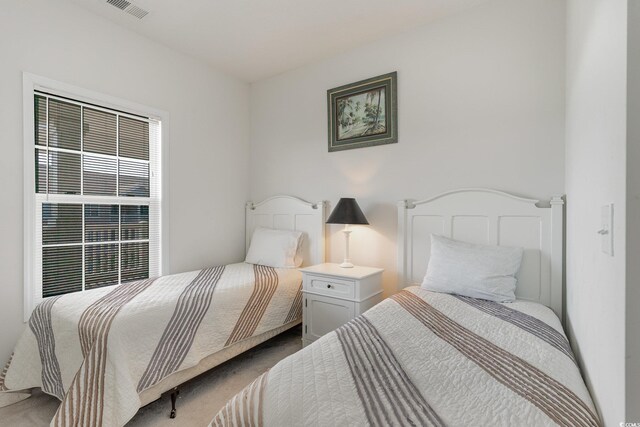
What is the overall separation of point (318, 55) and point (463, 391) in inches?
116

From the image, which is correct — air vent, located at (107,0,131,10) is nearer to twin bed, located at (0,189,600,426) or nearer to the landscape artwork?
the landscape artwork

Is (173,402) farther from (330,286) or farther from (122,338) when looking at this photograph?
(330,286)

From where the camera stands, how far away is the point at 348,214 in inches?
102

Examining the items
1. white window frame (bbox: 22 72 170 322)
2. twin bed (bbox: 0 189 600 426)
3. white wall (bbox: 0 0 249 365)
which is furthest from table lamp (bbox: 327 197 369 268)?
white window frame (bbox: 22 72 170 322)

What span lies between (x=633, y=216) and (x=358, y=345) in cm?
95

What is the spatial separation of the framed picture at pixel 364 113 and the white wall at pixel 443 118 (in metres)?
0.07

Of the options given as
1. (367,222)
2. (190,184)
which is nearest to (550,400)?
(367,222)

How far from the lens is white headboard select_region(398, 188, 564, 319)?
198cm

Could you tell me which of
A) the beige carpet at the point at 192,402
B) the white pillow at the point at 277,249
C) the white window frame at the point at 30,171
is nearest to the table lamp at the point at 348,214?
the white pillow at the point at 277,249

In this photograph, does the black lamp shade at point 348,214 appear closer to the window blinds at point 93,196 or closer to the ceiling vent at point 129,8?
the window blinds at point 93,196

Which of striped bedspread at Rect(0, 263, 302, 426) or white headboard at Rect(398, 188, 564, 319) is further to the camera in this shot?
white headboard at Rect(398, 188, 564, 319)

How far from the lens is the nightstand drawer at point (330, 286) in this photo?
7.79 feet

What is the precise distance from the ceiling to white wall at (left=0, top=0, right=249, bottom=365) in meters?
0.20

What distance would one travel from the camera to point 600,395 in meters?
0.89
